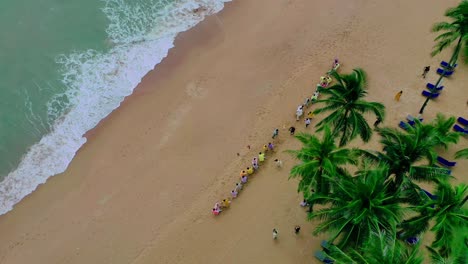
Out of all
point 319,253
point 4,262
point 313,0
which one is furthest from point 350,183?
point 313,0

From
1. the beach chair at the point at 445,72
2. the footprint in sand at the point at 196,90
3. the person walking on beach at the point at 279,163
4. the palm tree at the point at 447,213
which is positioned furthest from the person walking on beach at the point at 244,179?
the beach chair at the point at 445,72

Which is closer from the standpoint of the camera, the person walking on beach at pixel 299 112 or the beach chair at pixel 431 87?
the person walking on beach at pixel 299 112

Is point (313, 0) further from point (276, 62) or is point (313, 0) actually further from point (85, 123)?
point (85, 123)

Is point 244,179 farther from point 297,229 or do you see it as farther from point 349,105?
point 349,105

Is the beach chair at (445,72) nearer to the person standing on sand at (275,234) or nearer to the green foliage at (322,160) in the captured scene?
the green foliage at (322,160)

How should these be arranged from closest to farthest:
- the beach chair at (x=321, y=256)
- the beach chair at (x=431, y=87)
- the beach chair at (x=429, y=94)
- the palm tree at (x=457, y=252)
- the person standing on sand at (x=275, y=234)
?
the palm tree at (x=457, y=252) → the beach chair at (x=321, y=256) → the person standing on sand at (x=275, y=234) → the beach chair at (x=429, y=94) → the beach chair at (x=431, y=87)

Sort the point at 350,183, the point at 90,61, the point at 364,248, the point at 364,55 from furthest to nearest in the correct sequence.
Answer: the point at 90,61 → the point at 364,55 → the point at 350,183 → the point at 364,248
